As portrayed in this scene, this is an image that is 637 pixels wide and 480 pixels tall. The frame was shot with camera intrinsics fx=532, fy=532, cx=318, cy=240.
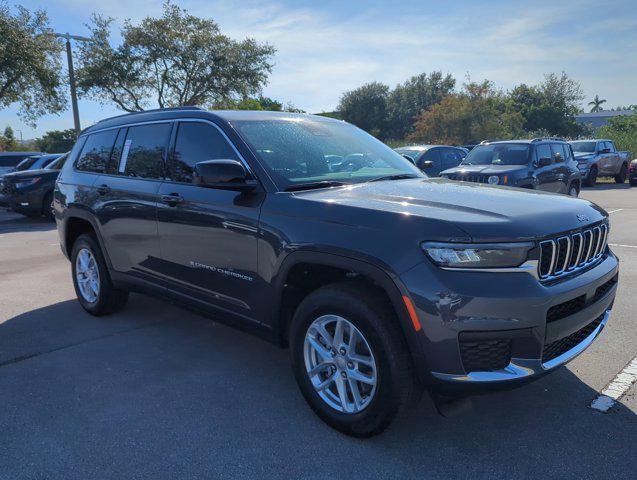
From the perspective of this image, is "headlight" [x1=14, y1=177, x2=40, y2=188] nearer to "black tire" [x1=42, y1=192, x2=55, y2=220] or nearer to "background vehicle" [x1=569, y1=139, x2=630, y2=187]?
"black tire" [x1=42, y1=192, x2=55, y2=220]

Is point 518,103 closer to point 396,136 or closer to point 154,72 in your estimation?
point 396,136

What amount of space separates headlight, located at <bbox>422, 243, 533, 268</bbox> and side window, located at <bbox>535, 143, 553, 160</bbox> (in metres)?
10.1

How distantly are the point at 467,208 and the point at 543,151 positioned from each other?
10238 mm

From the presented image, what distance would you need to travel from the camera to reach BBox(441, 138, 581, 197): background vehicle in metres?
10.9

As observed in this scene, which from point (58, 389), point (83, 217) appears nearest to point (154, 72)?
point (83, 217)

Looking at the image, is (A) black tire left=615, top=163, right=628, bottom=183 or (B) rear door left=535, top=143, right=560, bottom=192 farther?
(A) black tire left=615, top=163, right=628, bottom=183

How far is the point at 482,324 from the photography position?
2395 millimetres

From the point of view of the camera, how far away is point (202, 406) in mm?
3279

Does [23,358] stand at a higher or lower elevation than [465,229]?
lower

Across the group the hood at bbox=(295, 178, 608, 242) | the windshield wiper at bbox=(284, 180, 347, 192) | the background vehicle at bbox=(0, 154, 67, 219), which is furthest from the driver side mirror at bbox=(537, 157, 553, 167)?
the background vehicle at bbox=(0, 154, 67, 219)

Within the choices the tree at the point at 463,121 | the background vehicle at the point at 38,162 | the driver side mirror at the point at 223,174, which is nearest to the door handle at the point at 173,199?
the driver side mirror at the point at 223,174

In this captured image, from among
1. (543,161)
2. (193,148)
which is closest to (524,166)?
(543,161)

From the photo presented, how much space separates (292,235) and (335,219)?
304mm

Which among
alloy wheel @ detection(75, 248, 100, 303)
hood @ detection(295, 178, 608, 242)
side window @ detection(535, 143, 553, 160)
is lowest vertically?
alloy wheel @ detection(75, 248, 100, 303)
